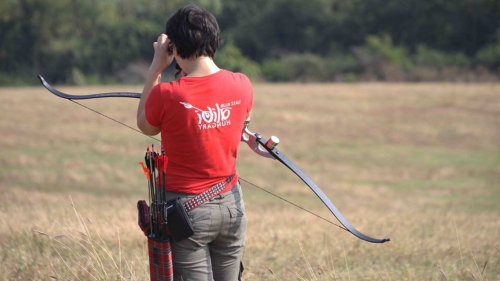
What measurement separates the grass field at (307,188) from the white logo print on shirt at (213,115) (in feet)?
3.99

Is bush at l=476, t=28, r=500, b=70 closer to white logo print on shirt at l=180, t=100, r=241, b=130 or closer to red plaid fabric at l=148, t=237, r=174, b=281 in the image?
white logo print on shirt at l=180, t=100, r=241, b=130

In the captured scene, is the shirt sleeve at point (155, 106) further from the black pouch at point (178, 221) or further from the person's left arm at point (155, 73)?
the black pouch at point (178, 221)

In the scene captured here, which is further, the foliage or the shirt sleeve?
the foliage

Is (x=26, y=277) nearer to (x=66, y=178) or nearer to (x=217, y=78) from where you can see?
(x=217, y=78)

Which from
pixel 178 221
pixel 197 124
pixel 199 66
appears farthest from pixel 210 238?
pixel 199 66

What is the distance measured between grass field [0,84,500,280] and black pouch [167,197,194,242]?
82cm

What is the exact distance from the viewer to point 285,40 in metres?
59.9

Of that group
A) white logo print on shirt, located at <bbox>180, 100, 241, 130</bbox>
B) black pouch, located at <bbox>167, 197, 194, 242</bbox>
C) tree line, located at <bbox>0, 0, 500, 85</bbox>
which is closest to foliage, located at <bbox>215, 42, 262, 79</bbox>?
tree line, located at <bbox>0, 0, 500, 85</bbox>

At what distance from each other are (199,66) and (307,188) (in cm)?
1290

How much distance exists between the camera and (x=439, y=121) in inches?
1014

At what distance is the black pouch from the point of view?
355 centimetres

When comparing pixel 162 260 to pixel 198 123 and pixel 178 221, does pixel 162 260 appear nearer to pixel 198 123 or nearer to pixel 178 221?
pixel 178 221

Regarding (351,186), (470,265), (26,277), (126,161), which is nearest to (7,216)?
(26,277)

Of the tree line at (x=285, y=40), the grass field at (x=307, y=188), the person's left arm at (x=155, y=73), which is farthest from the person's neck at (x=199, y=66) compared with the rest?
the tree line at (x=285, y=40)
